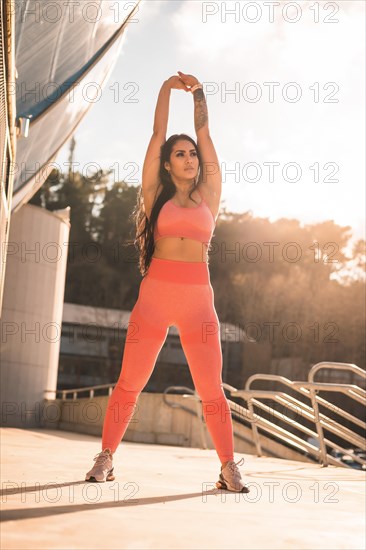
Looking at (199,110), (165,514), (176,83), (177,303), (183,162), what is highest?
(176,83)

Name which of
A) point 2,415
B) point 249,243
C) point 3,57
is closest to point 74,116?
point 2,415

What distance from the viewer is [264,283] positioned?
33.3 m

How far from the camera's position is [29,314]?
1661 cm

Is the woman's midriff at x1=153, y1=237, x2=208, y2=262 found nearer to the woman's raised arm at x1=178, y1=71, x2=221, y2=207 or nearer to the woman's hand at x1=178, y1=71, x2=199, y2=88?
the woman's raised arm at x1=178, y1=71, x2=221, y2=207

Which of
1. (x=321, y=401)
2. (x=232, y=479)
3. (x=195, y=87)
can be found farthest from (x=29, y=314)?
(x=232, y=479)

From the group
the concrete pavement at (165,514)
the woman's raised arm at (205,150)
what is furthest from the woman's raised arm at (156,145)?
the concrete pavement at (165,514)

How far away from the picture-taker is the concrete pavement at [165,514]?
191cm

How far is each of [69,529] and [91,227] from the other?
33288mm

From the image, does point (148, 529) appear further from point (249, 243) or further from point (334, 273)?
point (249, 243)

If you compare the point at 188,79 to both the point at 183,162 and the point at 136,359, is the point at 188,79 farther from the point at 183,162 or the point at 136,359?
the point at 136,359

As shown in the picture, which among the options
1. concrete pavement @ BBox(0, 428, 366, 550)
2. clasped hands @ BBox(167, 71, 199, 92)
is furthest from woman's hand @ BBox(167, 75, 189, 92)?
concrete pavement @ BBox(0, 428, 366, 550)

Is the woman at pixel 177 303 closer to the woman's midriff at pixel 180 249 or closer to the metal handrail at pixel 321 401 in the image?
the woman's midriff at pixel 180 249

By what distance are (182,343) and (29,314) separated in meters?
13.9

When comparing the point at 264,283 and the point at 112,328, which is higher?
the point at 264,283
